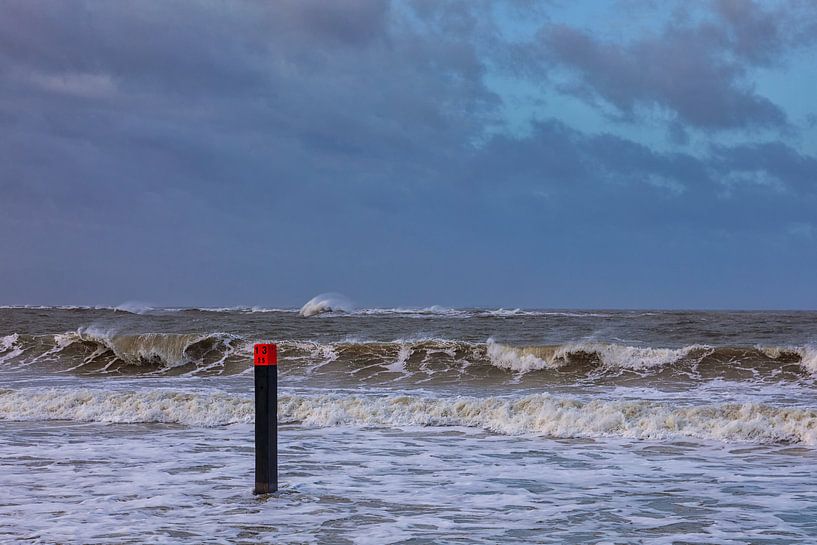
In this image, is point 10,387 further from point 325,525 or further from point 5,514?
point 325,525

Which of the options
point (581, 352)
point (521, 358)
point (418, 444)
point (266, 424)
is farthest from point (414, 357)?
point (266, 424)

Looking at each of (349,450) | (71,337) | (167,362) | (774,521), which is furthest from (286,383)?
(774,521)

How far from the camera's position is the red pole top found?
8.60m

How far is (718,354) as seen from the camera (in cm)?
2183

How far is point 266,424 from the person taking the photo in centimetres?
858

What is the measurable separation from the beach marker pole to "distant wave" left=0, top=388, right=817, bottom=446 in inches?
213

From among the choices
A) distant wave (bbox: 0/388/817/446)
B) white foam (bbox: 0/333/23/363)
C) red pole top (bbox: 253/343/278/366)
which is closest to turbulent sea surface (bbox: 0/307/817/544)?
distant wave (bbox: 0/388/817/446)

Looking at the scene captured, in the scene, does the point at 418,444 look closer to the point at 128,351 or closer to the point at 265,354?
the point at 265,354

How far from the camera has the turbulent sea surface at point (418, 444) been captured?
7438mm

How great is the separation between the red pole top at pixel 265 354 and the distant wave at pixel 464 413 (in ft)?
18.3

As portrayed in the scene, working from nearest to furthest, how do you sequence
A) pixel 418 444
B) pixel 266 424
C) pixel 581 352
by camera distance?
pixel 266 424 → pixel 418 444 → pixel 581 352

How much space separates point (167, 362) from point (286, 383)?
5.91m

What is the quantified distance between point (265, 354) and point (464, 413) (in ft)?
21.7

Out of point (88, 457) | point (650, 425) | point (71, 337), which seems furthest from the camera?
point (71, 337)
